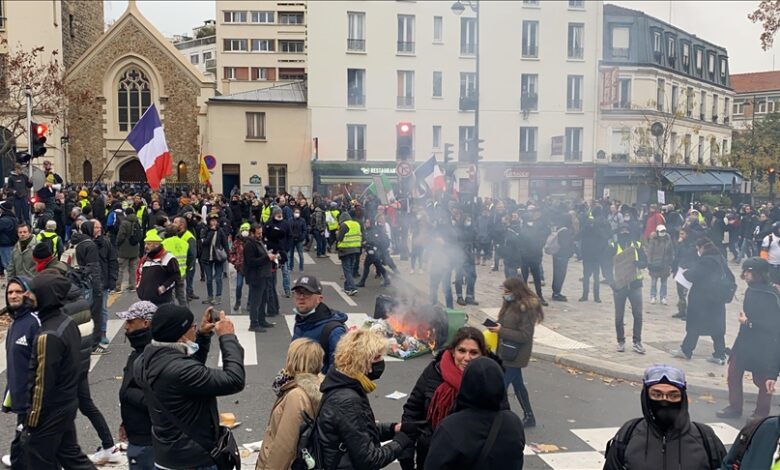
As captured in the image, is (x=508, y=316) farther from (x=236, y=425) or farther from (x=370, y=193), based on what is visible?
(x=370, y=193)

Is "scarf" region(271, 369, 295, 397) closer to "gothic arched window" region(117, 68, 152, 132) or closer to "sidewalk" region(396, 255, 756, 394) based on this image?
"sidewalk" region(396, 255, 756, 394)

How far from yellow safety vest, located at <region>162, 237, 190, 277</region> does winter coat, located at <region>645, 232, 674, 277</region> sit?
8.39 meters

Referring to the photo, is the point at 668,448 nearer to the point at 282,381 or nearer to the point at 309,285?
the point at 282,381

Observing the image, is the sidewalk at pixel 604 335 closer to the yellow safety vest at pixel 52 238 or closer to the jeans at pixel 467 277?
the jeans at pixel 467 277

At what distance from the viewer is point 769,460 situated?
2838 millimetres

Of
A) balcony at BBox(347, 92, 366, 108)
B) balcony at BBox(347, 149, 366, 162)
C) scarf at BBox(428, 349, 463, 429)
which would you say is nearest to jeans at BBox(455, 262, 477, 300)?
scarf at BBox(428, 349, 463, 429)

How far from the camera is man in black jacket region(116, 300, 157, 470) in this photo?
4105 millimetres

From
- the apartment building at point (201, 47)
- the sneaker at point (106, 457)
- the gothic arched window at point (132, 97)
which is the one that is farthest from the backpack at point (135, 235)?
the apartment building at point (201, 47)

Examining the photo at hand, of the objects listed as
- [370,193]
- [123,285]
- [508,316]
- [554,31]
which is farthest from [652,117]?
[508,316]

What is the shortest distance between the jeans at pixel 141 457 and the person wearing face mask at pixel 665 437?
2799 mm

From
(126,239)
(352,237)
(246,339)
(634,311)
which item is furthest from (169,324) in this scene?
(126,239)

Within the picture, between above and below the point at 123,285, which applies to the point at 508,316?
above

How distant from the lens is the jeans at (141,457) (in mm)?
4234

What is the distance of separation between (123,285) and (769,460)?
1314cm
